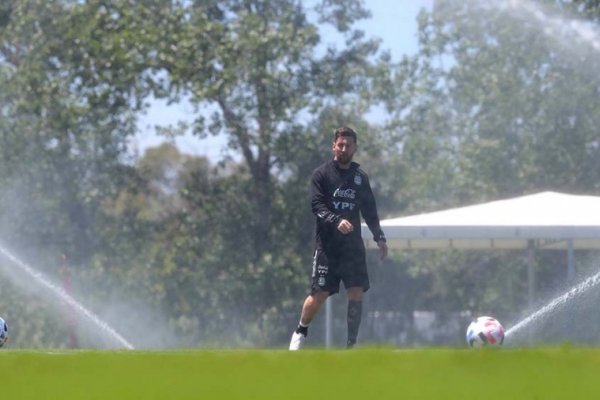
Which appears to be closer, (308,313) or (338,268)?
(338,268)

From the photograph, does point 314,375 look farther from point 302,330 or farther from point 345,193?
point 302,330

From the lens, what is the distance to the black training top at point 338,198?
33.0ft

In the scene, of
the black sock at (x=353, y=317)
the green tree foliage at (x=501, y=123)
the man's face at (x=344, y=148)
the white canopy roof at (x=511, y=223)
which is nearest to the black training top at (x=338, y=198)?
the man's face at (x=344, y=148)

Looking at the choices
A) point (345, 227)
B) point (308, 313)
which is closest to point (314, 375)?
point (345, 227)

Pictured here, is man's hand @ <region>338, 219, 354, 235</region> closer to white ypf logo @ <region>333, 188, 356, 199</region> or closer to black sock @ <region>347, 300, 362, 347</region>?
white ypf logo @ <region>333, 188, 356, 199</region>

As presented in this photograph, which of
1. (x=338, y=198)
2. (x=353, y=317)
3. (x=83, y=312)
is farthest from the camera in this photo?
(x=83, y=312)

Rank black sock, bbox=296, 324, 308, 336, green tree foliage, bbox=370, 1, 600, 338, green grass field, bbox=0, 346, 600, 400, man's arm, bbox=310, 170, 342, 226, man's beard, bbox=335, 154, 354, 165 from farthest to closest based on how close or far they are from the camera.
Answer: green tree foliage, bbox=370, 1, 600, 338
black sock, bbox=296, 324, 308, 336
man's beard, bbox=335, 154, 354, 165
man's arm, bbox=310, 170, 342, 226
green grass field, bbox=0, 346, 600, 400

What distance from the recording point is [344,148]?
995cm

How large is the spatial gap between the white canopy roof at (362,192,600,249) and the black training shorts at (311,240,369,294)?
972cm

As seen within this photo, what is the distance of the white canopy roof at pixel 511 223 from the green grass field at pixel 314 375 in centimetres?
1322

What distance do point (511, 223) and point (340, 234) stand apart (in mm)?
10363

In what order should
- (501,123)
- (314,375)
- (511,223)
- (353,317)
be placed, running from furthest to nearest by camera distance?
(501,123) < (511,223) < (353,317) < (314,375)

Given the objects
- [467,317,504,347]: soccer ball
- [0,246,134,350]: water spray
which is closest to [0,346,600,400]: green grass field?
[467,317,504,347]: soccer ball

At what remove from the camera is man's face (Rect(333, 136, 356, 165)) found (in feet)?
32.6
